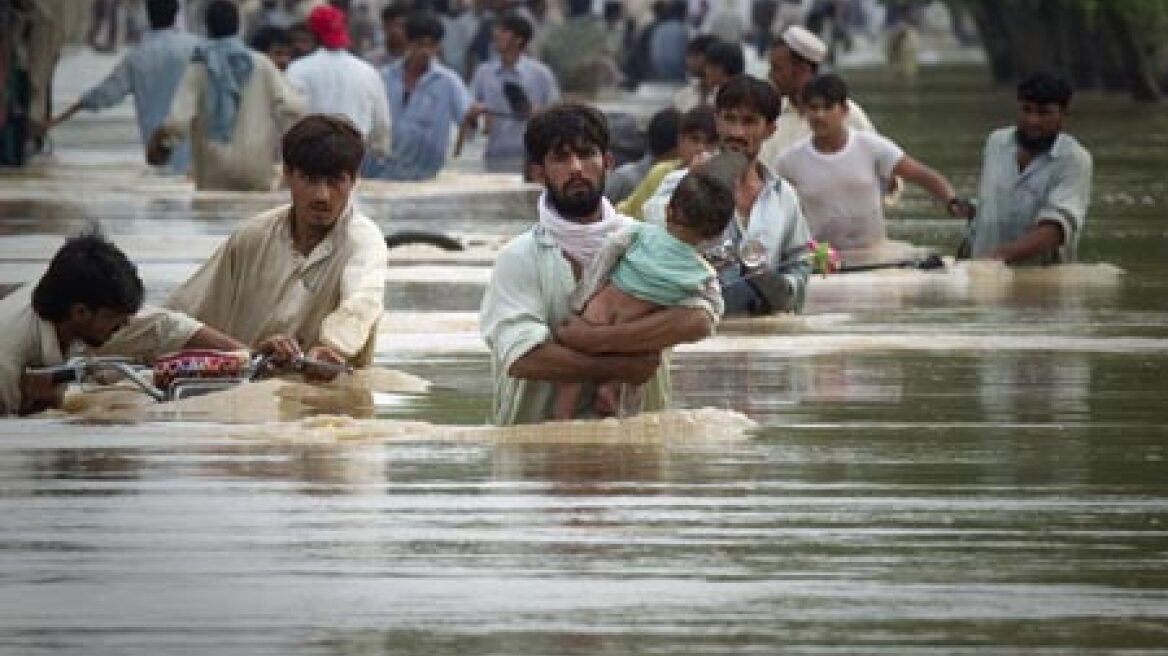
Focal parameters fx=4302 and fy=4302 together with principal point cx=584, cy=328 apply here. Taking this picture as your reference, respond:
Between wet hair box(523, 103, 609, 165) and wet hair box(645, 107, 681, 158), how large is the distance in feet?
23.0

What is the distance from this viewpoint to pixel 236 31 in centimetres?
2758

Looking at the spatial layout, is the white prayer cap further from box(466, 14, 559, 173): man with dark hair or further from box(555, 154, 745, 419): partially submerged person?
box(466, 14, 559, 173): man with dark hair

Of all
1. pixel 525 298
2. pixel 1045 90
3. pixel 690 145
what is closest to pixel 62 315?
pixel 525 298

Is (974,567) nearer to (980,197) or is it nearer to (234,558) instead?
(234,558)

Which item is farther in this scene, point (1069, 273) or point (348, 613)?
point (1069, 273)

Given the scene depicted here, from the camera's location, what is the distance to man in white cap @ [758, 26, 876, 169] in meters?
20.0

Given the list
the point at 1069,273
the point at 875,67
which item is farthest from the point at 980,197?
the point at 875,67

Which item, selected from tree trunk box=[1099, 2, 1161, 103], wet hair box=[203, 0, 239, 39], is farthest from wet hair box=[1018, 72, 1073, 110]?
tree trunk box=[1099, 2, 1161, 103]

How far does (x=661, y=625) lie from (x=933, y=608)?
2.02 feet

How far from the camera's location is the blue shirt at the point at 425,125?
98.1 ft

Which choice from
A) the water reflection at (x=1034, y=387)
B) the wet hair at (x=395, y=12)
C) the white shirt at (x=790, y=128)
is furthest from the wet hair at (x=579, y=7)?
the water reflection at (x=1034, y=387)

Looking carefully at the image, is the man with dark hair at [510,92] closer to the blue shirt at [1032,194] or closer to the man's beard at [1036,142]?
Answer: the blue shirt at [1032,194]

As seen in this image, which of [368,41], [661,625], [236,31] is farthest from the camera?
[368,41]

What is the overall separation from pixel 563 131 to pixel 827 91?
7.01 metres
